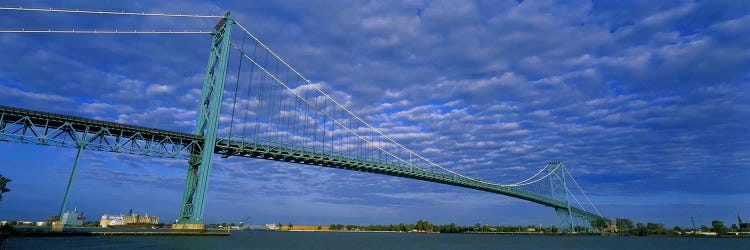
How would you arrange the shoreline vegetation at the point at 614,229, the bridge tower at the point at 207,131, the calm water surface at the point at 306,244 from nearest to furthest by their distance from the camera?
the calm water surface at the point at 306,244 < the bridge tower at the point at 207,131 < the shoreline vegetation at the point at 614,229

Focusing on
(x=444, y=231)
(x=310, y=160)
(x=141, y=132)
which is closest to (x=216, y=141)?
(x=141, y=132)

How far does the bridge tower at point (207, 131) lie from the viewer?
35344 millimetres

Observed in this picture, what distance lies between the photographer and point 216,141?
38.3 m

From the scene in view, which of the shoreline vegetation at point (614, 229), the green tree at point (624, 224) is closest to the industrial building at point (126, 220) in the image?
the shoreline vegetation at point (614, 229)

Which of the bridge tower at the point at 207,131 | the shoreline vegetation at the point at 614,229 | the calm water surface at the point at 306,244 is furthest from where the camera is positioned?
the shoreline vegetation at the point at 614,229

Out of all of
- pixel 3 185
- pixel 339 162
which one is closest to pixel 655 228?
pixel 339 162

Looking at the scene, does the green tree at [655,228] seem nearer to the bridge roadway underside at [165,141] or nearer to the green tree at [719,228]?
the green tree at [719,228]

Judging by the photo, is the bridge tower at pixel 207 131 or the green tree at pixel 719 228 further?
the green tree at pixel 719 228

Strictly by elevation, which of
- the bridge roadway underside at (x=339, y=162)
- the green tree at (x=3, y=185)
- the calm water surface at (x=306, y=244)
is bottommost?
the calm water surface at (x=306, y=244)

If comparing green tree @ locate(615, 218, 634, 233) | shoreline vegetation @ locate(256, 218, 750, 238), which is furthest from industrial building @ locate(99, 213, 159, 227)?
green tree @ locate(615, 218, 634, 233)

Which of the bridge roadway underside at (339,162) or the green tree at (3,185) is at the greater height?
the bridge roadway underside at (339,162)

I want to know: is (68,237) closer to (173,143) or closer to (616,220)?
(173,143)

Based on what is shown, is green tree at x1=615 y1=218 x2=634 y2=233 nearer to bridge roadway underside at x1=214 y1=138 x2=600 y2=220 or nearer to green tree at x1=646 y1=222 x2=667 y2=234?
green tree at x1=646 y1=222 x2=667 y2=234

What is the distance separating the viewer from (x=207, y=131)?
121ft
